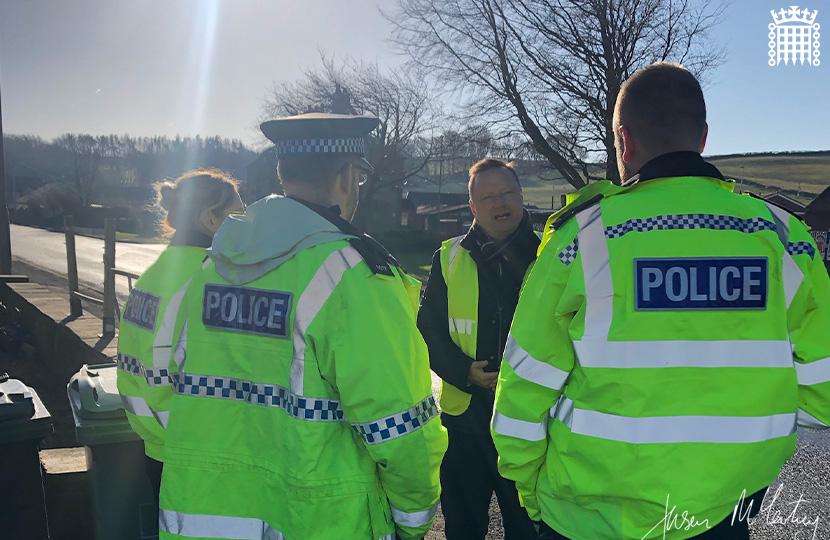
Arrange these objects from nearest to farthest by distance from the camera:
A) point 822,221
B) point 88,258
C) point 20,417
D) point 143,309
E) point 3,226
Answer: point 143,309, point 20,417, point 822,221, point 3,226, point 88,258

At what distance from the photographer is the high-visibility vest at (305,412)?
164cm

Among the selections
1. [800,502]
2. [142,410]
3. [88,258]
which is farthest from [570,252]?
[88,258]

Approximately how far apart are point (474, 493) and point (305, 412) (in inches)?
58.1

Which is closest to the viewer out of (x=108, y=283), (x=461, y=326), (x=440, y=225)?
(x=461, y=326)

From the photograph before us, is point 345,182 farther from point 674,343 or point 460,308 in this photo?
point 460,308

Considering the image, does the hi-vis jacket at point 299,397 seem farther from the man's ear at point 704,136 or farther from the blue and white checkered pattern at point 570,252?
the man's ear at point 704,136

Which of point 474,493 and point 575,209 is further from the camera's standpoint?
point 474,493

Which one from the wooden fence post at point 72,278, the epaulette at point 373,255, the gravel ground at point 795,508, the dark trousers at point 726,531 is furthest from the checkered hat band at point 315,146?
the wooden fence post at point 72,278

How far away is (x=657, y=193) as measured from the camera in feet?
5.45

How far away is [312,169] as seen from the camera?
188 centimetres

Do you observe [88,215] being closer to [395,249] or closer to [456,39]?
[395,249]

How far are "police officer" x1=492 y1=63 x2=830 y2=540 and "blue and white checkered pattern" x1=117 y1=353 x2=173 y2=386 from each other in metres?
1.41

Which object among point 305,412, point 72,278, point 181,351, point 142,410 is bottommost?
point 72,278
